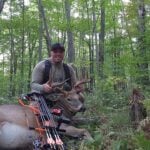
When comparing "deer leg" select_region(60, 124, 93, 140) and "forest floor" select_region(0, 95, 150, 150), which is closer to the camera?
"forest floor" select_region(0, 95, 150, 150)

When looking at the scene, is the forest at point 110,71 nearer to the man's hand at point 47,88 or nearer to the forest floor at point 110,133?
the forest floor at point 110,133

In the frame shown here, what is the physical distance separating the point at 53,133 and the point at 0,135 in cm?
74

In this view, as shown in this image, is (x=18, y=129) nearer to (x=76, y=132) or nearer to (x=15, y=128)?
(x=15, y=128)

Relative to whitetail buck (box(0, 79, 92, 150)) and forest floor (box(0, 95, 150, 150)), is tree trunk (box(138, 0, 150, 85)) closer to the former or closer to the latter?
forest floor (box(0, 95, 150, 150))

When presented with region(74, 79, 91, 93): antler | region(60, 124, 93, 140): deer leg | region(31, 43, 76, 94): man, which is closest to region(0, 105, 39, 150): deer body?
region(60, 124, 93, 140): deer leg

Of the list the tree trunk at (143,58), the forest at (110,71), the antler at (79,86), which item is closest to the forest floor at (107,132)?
the forest at (110,71)

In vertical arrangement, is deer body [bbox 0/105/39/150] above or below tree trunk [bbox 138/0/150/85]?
below

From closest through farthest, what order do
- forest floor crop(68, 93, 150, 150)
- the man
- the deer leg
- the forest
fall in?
forest floor crop(68, 93, 150, 150)
the forest
the deer leg
the man

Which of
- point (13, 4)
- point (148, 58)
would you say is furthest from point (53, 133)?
point (13, 4)

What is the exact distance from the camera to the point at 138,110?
6996mm

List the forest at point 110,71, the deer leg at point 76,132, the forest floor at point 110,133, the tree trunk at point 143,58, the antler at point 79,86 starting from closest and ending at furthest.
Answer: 1. the forest floor at point 110,133
2. the forest at point 110,71
3. the deer leg at point 76,132
4. the antler at point 79,86
5. the tree trunk at point 143,58

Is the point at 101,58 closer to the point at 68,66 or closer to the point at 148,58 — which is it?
the point at 148,58

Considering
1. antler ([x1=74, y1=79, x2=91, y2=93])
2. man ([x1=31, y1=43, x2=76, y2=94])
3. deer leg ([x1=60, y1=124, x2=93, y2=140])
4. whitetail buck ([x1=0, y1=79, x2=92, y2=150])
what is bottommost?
deer leg ([x1=60, y1=124, x2=93, y2=140])

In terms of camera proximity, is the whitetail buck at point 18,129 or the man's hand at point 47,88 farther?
the man's hand at point 47,88
